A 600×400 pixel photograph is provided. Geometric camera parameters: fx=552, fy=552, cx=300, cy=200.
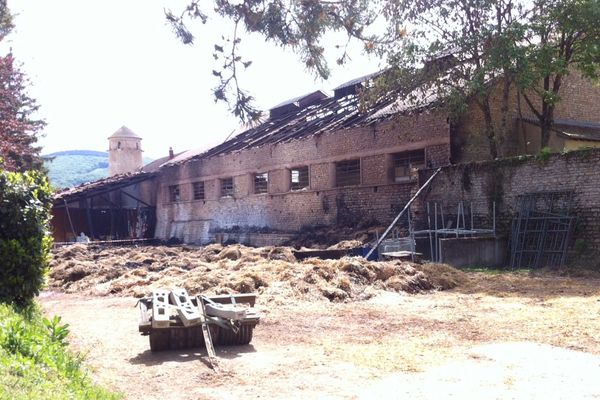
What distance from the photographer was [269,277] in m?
11.6

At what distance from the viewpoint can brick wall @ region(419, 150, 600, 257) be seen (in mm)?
Answer: 13570

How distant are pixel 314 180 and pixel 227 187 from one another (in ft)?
22.9

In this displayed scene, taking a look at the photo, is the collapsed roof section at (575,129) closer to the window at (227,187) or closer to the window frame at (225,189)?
the window frame at (225,189)

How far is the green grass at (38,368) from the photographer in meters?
3.74

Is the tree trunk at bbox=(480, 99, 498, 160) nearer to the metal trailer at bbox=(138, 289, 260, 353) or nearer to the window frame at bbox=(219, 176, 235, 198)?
the metal trailer at bbox=(138, 289, 260, 353)

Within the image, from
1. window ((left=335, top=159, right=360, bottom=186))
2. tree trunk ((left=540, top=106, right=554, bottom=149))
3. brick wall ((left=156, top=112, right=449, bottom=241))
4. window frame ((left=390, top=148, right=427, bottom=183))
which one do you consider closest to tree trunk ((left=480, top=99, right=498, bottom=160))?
brick wall ((left=156, top=112, right=449, bottom=241))

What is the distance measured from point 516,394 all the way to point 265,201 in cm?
2060

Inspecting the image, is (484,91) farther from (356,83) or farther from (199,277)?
(356,83)

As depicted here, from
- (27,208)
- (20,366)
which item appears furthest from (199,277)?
(20,366)

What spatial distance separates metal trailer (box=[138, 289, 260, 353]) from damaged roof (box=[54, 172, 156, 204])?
79.4ft

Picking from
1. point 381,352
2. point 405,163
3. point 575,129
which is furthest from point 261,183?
point 381,352

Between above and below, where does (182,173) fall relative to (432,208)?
above

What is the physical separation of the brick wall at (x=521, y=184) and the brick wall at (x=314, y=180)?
1.21 meters

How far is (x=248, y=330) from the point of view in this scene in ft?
23.0
